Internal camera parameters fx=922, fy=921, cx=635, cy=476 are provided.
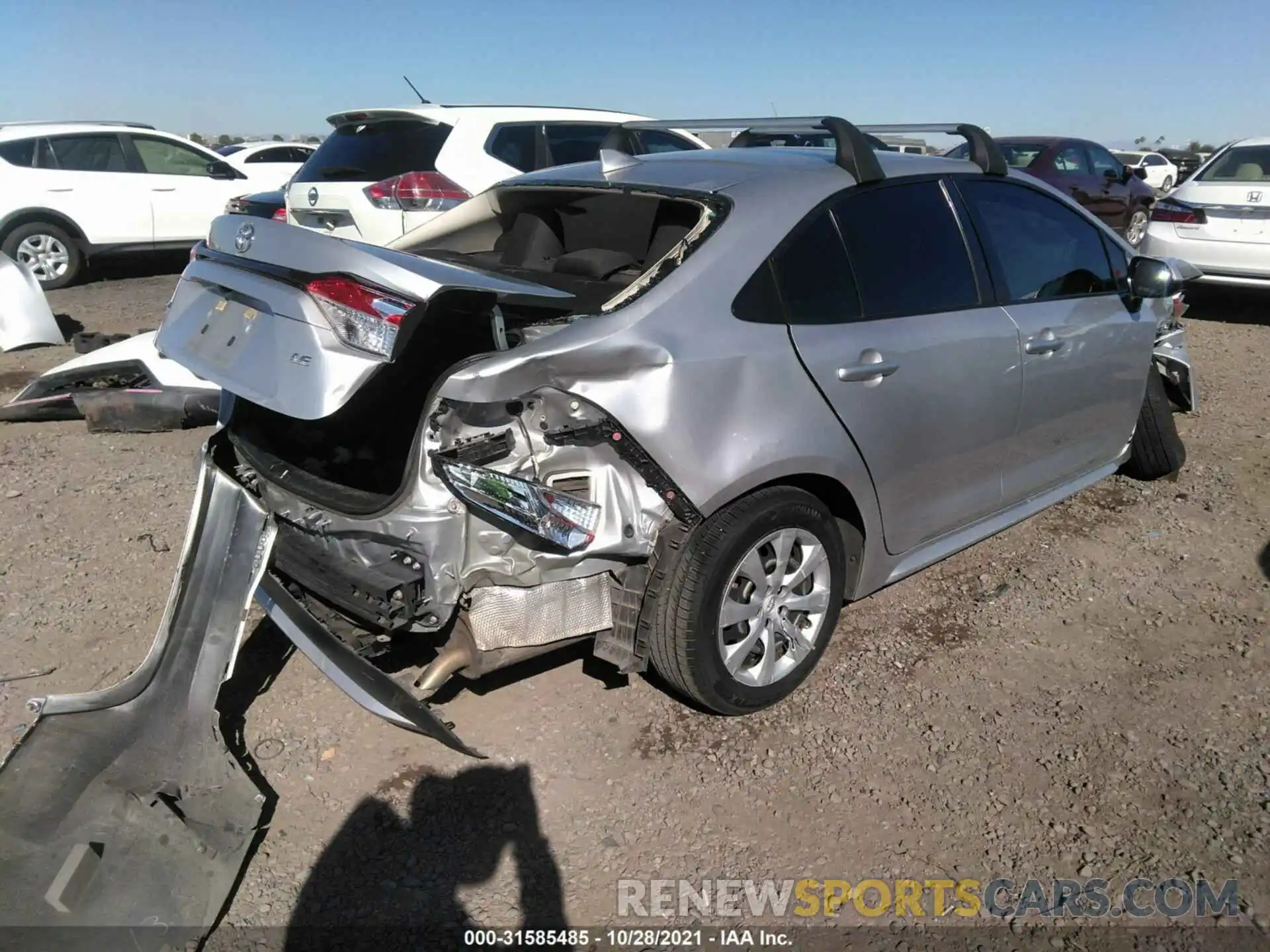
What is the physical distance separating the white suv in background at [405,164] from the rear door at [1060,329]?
12.0 ft

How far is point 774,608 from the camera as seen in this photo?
292cm

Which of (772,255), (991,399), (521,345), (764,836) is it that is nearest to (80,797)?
(521,345)

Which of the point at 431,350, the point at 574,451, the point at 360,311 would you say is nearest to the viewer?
the point at 360,311

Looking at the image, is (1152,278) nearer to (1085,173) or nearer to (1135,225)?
(1085,173)

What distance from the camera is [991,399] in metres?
3.38

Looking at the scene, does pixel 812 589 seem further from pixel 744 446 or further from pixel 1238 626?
pixel 1238 626

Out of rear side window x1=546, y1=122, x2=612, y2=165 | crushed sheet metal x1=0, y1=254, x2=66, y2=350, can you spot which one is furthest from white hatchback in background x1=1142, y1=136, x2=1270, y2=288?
crushed sheet metal x1=0, y1=254, x2=66, y2=350

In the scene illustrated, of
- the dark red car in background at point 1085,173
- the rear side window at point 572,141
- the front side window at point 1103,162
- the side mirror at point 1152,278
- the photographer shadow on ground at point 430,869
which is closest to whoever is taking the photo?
the photographer shadow on ground at point 430,869

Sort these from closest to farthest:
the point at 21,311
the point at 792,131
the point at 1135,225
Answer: the point at 792,131
the point at 21,311
the point at 1135,225

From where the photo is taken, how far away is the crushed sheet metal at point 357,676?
2.35m

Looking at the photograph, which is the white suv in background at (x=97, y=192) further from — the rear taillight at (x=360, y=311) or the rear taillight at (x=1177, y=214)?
the rear taillight at (x=1177, y=214)

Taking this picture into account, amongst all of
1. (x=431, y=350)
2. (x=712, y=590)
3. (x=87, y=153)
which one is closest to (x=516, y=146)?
(x=431, y=350)

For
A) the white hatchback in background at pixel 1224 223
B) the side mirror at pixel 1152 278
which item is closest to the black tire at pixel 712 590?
the side mirror at pixel 1152 278

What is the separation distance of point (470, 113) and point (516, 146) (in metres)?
0.42
